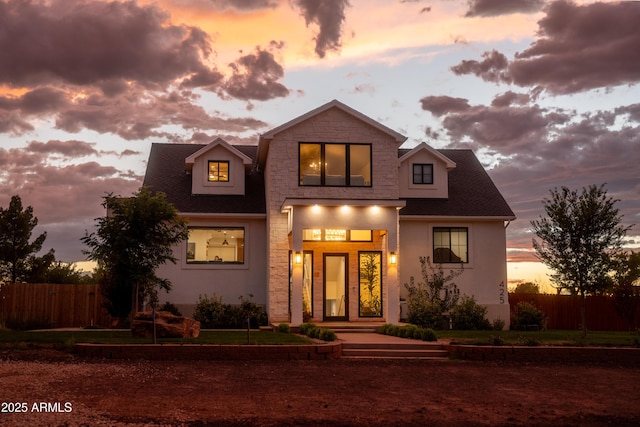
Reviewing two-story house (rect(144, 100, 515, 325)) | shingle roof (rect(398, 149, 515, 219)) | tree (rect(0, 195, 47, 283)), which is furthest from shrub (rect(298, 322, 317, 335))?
tree (rect(0, 195, 47, 283))

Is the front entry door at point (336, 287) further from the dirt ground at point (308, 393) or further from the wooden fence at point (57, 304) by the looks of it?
the wooden fence at point (57, 304)

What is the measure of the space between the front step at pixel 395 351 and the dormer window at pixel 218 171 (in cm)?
1131

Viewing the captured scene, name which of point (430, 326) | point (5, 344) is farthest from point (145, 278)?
point (430, 326)

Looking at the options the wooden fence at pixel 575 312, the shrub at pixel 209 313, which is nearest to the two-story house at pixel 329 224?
the shrub at pixel 209 313

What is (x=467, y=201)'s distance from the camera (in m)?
25.9

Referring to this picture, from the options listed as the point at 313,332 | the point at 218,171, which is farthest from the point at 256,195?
the point at 313,332

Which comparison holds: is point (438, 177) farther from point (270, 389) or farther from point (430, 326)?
point (270, 389)

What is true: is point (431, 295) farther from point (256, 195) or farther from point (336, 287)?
point (256, 195)

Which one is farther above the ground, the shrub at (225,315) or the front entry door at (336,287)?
the front entry door at (336,287)

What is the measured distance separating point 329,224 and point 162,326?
6708mm

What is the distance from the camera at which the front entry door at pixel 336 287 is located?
23250 millimetres

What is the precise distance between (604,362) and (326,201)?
31.3 ft

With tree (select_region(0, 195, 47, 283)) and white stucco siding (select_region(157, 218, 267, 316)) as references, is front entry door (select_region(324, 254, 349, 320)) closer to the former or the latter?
white stucco siding (select_region(157, 218, 267, 316))

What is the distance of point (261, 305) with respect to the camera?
2400 cm
